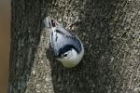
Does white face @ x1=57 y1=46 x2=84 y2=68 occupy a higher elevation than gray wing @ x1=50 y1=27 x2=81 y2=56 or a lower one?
lower

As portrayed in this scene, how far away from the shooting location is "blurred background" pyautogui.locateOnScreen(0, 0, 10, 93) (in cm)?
435

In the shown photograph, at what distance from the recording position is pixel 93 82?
2.16 metres

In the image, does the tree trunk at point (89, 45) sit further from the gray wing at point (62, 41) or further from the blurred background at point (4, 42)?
the blurred background at point (4, 42)

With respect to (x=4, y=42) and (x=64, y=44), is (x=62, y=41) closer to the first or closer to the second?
(x=64, y=44)

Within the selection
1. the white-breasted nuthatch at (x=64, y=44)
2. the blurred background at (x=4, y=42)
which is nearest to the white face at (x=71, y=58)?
the white-breasted nuthatch at (x=64, y=44)

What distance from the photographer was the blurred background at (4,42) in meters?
4.35

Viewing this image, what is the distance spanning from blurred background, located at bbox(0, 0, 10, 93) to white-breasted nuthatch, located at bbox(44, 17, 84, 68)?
7.44 feet

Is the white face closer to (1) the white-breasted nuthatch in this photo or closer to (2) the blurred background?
(1) the white-breasted nuthatch

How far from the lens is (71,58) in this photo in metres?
2.10

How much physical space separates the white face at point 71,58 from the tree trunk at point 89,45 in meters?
0.04

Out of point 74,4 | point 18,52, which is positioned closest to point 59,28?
point 74,4

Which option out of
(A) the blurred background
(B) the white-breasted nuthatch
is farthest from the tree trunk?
(A) the blurred background

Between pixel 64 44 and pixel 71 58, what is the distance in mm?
79

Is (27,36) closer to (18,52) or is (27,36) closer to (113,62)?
(18,52)
